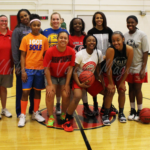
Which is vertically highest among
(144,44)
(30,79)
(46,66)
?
(144,44)

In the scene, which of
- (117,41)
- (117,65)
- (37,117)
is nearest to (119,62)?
(117,65)

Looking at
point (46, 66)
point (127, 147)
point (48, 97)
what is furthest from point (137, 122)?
point (46, 66)

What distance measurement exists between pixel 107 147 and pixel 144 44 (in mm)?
1615

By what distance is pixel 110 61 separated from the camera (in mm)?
2752

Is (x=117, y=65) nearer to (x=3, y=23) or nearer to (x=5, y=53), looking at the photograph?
(x=5, y=53)

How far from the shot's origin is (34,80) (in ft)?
9.30

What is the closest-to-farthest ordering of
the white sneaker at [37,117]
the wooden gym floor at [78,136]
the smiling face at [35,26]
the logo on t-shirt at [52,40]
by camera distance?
the wooden gym floor at [78,136] < the smiling face at [35,26] < the white sneaker at [37,117] < the logo on t-shirt at [52,40]

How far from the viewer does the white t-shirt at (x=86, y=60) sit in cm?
275

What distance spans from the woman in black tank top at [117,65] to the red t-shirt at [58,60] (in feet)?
1.81

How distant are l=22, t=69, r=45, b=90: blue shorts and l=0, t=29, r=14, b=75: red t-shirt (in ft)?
1.29

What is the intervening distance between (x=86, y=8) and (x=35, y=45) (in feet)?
30.9

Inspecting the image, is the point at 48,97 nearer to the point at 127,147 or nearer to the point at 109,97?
the point at 109,97

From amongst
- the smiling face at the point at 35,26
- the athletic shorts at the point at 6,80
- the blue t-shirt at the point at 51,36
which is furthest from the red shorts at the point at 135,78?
the athletic shorts at the point at 6,80

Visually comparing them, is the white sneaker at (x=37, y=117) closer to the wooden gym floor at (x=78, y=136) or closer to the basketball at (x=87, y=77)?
the wooden gym floor at (x=78, y=136)
